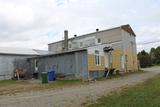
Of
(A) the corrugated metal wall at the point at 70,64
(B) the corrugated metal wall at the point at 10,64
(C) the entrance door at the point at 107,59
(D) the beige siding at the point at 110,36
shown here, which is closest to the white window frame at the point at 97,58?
(C) the entrance door at the point at 107,59

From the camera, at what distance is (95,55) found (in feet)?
84.2

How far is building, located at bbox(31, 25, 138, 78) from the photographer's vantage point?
24.4m

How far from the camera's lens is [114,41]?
36219 mm

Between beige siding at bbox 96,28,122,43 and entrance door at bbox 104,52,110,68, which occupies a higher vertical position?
beige siding at bbox 96,28,122,43

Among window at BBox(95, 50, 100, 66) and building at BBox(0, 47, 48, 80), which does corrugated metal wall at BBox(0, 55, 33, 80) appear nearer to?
building at BBox(0, 47, 48, 80)

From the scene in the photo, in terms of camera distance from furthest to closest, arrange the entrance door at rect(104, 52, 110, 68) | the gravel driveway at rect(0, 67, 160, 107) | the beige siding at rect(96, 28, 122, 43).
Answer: the beige siding at rect(96, 28, 122, 43) < the entrance door at rect(104, 52, 110, 68) < the gravel driveway at rect(0, 67, 160, 107)

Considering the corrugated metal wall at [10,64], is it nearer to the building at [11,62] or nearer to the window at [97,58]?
the building at [11,62]

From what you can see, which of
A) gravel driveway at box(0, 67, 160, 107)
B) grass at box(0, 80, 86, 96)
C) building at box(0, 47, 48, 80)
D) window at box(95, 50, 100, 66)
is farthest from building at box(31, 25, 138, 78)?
gravel driveway at box(0, 67, 160, 107)

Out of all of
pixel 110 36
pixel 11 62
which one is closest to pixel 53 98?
pixel 11 62

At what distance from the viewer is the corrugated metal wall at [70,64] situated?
24125mm

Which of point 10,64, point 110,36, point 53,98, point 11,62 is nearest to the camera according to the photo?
point 53,98

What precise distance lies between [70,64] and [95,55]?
2.85 metres

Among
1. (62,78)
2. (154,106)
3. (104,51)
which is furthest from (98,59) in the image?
(154,106)

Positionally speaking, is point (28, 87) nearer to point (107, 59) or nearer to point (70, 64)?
point (70, 64)
